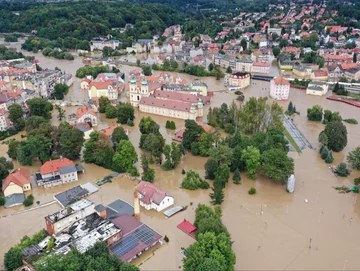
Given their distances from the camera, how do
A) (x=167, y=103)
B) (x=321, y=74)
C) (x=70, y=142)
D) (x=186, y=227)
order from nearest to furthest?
(x=186, y=227)
(x=70, y=142)
(x=167, y=103)
(x=321, y=74)

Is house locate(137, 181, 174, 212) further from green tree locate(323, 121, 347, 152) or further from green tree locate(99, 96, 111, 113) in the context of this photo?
green tree locate(99, 96, 111, 113)

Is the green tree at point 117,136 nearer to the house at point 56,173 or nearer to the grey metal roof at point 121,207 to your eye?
the house at point 56,173

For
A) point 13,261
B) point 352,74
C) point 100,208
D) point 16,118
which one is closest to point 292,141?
point 100,208

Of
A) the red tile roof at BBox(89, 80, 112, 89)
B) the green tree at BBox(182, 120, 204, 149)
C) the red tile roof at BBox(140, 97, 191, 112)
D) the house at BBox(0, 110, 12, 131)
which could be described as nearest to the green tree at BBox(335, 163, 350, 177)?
the green tree at BBox(182, 120, 204, 149)

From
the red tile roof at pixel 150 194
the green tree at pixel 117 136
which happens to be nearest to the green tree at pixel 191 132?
the green tree at pixel 117 136

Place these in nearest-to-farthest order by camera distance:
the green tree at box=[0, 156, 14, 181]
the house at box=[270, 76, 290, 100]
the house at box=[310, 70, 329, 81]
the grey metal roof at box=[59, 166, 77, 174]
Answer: the green tree at box=[0, 156, 14, 181], the grey metal roof at box=[59, 166, 77, 174], the house at box=[270, 76, 290, 100], the house at box=[310, 70, 329, 81]

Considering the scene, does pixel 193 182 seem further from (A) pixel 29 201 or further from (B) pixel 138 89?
(B) pixel 138 89

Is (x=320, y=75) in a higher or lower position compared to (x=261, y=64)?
lower

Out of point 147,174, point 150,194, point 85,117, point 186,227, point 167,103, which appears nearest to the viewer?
point 186,227
